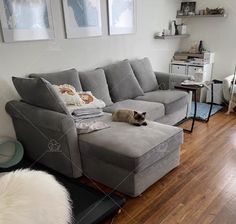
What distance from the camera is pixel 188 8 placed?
14.0ft

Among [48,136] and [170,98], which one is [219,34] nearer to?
[170,98]

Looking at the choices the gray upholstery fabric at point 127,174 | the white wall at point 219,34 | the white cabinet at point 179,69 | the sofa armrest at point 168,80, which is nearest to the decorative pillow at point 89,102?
the gray upholstery fabric at point 127,174

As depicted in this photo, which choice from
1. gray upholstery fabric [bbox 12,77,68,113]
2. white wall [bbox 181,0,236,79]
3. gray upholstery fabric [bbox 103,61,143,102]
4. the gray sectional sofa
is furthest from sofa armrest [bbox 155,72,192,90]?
gray upholstery fabric [bbox 12,77,68,113]

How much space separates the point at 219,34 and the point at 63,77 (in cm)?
286

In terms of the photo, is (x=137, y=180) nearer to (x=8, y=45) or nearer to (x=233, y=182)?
(x=233, y=182)

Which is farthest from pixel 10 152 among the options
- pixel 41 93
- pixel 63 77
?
pixel 63 77

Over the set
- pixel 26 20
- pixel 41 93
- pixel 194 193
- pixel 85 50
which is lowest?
pixel 194 193

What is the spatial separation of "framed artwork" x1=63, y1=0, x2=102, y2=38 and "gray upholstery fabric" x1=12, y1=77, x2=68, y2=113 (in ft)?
2.89

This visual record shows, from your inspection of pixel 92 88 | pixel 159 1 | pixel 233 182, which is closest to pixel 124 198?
pixel 233 182

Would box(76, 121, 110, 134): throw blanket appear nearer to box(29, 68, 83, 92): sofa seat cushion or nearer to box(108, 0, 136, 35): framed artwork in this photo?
box(29, 68, 83, 92): sofa seat cushion

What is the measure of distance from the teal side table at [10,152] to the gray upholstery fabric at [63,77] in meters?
0.67

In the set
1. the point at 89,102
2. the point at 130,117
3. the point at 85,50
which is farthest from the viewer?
the point at 85,50

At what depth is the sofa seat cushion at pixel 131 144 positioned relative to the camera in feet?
5.88

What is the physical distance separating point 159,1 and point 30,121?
284 centimetres
